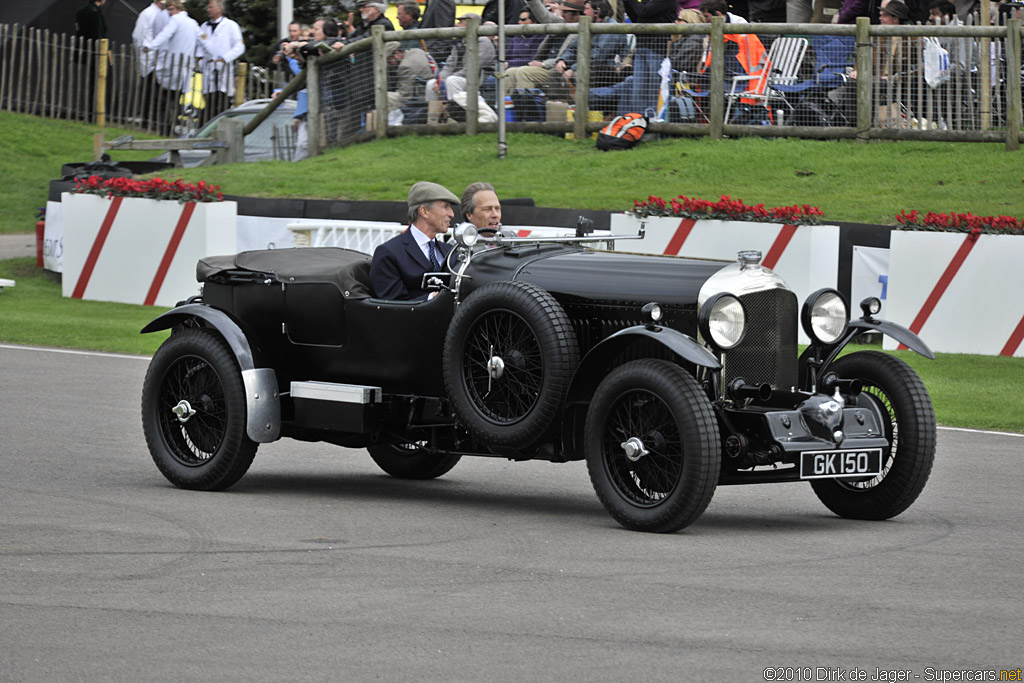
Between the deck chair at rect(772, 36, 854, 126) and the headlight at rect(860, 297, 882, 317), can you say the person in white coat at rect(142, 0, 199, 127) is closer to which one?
the deck chair at rect(772, 36, 854, 126)

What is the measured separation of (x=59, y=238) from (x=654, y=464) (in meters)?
14.3

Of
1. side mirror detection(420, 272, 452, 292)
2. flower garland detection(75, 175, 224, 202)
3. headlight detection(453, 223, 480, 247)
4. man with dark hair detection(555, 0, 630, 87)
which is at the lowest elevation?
side mirror detection(420, 272, 452, 292)

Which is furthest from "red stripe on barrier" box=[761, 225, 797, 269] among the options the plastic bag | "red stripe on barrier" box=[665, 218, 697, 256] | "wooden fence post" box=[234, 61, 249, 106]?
"wooden fence post" box=[234, 61, 249, 106]

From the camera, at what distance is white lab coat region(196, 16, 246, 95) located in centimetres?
2655

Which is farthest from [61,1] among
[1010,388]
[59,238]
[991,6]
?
[1010,388]

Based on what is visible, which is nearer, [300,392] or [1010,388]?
[300,392]

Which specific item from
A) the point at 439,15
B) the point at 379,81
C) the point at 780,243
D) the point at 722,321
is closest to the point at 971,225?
the point at 780,243

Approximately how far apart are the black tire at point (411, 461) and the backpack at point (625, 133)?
11736 millimetres

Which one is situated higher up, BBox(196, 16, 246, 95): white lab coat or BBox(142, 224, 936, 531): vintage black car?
BBox(196, 16, 246, 95): white lab coat

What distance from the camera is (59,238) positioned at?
19516 mm

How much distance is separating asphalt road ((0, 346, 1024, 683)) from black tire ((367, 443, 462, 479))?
115 mm

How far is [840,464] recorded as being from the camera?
6734 millimetres

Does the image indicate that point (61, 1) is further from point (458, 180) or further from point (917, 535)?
point (917, 535)

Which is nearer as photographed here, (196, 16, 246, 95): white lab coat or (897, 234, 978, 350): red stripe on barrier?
(897, 234, 978, 350): red stripe on barrier
